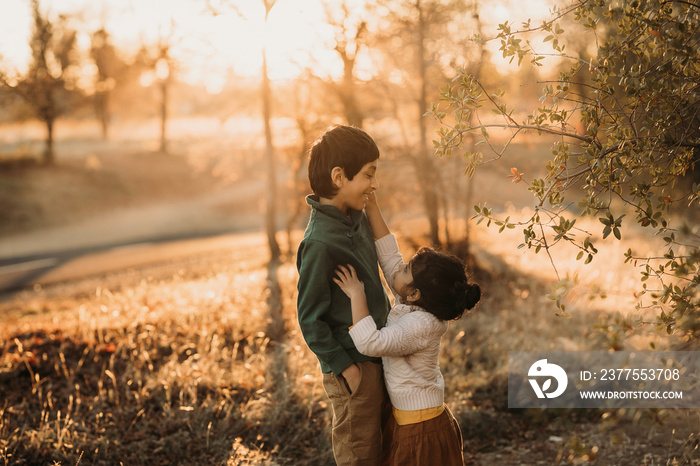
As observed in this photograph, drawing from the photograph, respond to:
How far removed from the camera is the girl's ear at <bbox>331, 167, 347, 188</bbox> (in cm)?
283

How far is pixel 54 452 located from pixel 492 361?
3.77 m

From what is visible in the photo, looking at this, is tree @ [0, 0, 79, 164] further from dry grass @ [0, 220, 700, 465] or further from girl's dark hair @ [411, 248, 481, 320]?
girl's dark hair @ [411, 248, 481, 320]

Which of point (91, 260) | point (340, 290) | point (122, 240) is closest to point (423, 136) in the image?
point (340, 290)

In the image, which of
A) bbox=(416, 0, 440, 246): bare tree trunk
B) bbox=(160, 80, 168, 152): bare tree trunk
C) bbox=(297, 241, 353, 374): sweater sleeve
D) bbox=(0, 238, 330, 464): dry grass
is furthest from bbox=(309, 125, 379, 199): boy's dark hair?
bbox=(160, 80, 168, 152): bare tree trunk

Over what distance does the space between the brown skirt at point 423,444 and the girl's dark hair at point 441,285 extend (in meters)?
0.53

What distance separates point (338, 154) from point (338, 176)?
0.10 metres

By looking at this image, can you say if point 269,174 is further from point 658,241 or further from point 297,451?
point 297,451

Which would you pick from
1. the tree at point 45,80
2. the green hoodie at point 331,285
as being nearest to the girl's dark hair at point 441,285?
the green hoodie at point 331,285

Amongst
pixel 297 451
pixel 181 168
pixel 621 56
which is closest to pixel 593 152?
pixel 621 56

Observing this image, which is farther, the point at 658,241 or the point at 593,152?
the point at 658,241

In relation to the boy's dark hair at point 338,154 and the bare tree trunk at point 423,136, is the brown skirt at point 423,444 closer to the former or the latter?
the boy's dark hair at point 338,154

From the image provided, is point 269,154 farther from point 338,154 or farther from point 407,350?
point 407,350

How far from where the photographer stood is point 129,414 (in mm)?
4566

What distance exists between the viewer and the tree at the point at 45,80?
2570cm
